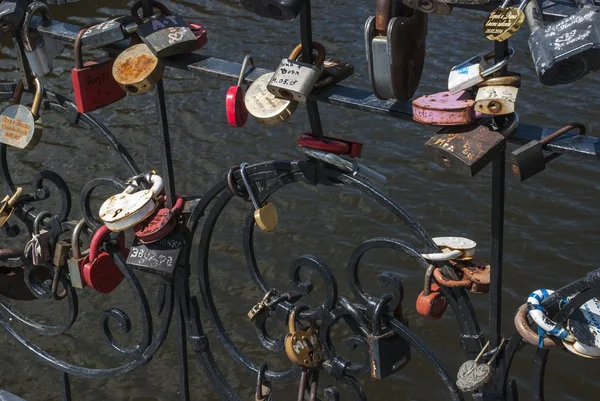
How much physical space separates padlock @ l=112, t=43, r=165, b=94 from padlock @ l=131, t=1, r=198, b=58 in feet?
0.11

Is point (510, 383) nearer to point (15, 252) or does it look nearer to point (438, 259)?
point (438, 259)

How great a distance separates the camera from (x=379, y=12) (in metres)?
1.25

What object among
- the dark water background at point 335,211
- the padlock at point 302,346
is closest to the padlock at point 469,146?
the padlock at point 302,346

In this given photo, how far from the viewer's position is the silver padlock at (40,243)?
6.50 feet

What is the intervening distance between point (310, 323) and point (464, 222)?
10.7ft

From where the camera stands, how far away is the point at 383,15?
124cm

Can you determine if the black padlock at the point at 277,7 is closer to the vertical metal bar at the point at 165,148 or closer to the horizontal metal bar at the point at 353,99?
the horizontal metal bar at the point at 353,99

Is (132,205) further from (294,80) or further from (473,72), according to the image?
(473,72)

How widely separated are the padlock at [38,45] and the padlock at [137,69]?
0.28m

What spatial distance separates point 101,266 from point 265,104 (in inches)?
25.1

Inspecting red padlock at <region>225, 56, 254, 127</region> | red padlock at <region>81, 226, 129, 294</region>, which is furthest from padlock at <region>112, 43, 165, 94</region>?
red padlock at <region>81, 226, 129, 294</region>

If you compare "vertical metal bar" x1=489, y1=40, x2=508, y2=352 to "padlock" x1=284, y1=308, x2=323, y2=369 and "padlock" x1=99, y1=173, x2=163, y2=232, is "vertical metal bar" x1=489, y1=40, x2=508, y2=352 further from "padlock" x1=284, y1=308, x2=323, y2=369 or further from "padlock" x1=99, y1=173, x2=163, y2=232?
"padlock" x1=99, y1=173, x2=163, y2=232

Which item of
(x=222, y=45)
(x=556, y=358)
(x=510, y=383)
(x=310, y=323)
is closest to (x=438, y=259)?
(x=510, y=383)

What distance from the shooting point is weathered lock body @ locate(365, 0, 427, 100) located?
122 cm
